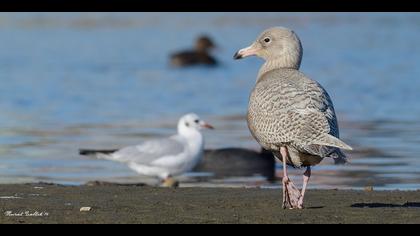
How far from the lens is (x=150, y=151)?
14.9 meters

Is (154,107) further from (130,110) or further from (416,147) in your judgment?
(416,147)

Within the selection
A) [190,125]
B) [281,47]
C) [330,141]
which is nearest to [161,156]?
[190,125]

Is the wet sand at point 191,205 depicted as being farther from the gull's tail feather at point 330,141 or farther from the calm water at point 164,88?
the calm water at point 164,88

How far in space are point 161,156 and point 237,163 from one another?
1.19m

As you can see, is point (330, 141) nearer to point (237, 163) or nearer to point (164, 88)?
point (237, 163)

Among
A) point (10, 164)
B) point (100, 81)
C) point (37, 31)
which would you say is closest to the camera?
point (10, 164)

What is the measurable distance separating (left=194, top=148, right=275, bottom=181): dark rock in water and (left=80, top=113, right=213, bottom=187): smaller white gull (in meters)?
0.36

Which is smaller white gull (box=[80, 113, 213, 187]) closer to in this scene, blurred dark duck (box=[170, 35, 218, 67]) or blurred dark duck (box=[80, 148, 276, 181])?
blurred dark duck (box=[80, 148, 276, 181])

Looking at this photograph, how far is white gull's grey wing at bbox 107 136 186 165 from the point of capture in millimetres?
14648

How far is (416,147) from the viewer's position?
52.5 ft

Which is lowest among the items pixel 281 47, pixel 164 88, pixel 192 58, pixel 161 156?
pixel 161 156
